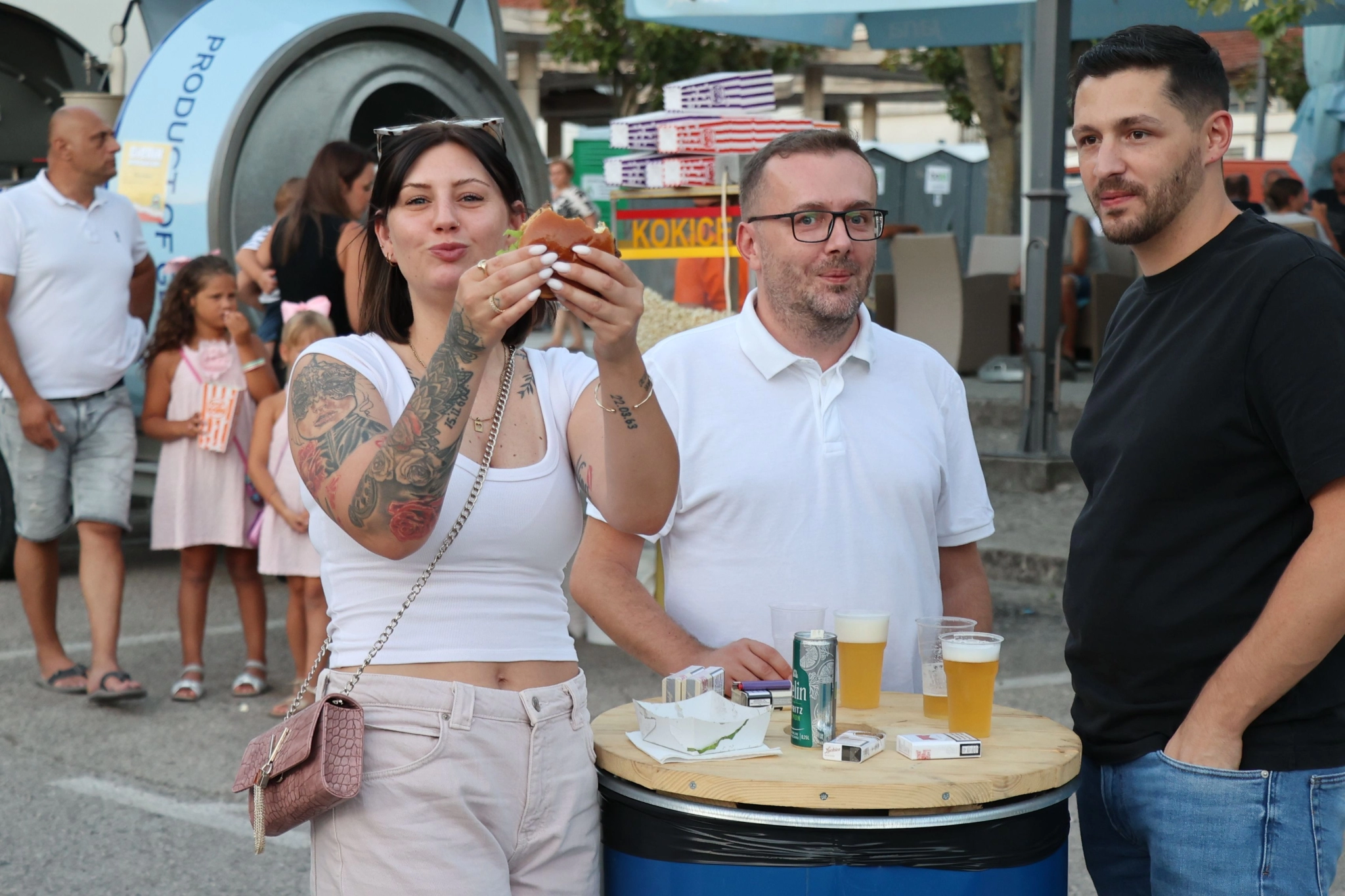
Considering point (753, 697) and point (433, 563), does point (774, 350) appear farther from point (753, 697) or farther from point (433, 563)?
point (433, 563)

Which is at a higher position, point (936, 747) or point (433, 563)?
point (433, 563)

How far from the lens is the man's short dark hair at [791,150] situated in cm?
308

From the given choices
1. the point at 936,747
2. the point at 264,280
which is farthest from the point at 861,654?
the point at 264,280

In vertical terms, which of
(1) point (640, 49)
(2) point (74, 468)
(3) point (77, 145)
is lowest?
(2) point (74, 468)

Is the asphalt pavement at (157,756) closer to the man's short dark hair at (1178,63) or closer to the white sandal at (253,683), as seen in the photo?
the white sandal at (253,683)

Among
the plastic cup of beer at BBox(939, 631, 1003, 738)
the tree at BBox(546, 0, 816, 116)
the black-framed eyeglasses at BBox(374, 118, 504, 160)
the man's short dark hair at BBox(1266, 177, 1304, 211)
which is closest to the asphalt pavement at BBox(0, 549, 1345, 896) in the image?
the plastic cup of beer at BBox(939, 631, 1003, 738)

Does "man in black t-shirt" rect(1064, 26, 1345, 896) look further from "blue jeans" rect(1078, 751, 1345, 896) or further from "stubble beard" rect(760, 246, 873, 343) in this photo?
"stubble beard" rect(760, 246, 873, 343)

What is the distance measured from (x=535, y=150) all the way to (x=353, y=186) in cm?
227

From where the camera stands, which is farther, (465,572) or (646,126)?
(646,126)

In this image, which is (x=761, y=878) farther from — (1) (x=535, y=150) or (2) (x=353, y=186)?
(1) (x=535, y=150)

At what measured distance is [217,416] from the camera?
6.05 metres

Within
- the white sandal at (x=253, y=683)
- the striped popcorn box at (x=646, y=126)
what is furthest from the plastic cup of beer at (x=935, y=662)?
the striped popcorn box at (x=646, y=126)

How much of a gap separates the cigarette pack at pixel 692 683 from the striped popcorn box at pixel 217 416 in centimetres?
404

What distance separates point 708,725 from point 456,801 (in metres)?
0.41
